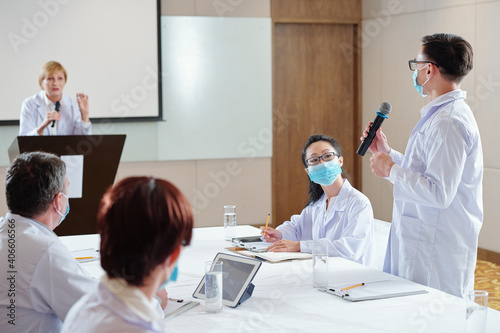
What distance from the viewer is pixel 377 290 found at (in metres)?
2.35

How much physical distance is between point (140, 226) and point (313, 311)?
3.52ft

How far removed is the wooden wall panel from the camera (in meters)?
7.00

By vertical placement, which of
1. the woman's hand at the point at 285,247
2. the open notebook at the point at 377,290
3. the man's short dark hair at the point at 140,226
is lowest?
the open notebook at the point at 377,290

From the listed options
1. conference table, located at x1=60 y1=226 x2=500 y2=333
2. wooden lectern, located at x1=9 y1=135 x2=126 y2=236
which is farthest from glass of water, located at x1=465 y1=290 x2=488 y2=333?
wooden lectern, located at x1=9 y1=135 x2=126 y2=236

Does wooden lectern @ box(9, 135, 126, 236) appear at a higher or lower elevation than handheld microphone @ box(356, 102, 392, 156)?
lower

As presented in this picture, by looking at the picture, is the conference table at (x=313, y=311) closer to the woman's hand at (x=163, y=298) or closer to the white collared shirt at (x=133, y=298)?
the woman's hand at (x=163, y=298)

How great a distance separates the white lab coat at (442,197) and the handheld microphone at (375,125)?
165 millimetres

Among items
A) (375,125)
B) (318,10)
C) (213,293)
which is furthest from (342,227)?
(318,10)

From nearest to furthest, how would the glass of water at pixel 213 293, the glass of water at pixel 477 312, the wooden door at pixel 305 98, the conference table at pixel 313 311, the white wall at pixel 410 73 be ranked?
the glass of water at pixel 477 312
the conference table at pixel 313 311
the glass of water at pixel 213 293
the white wall at pixel 410 73
the wooden door at pixel 305 98

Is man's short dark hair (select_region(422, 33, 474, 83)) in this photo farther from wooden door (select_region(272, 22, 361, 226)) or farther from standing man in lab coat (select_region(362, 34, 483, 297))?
wooden door (select_region(272, 22, 361, 226))

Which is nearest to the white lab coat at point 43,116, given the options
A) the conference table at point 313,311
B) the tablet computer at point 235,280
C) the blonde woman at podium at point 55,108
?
the blonde woman at podium at point 55,108

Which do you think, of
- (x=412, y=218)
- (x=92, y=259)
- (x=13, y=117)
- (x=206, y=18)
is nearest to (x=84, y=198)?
(x=92, y=259)

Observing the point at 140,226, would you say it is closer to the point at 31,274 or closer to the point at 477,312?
the point at 31,274

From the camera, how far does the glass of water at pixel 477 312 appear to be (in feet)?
5.87
